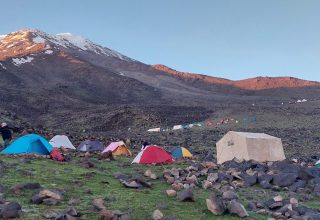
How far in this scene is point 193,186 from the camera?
10.3 meters

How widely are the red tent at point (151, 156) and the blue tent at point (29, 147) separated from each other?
3.14 meters

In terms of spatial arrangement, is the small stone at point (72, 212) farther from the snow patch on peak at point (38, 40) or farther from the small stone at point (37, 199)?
the snow patch on peak at point (38, 40)

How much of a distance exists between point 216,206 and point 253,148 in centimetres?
976

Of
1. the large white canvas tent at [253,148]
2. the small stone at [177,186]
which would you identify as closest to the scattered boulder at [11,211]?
the small stone at [177,186]

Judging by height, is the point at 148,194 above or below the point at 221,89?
below

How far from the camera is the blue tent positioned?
1596cm

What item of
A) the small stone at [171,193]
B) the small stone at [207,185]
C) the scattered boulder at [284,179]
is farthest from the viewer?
the scattered boulder at [284,179]

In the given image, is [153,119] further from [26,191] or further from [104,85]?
[26,191]

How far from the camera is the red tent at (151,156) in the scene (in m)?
16.1

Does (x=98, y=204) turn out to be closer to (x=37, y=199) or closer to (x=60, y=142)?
(x=37, y=199)

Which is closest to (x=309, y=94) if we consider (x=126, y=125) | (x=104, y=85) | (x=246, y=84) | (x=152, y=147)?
(x=246, y=84)

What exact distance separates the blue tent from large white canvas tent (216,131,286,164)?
6700 mm

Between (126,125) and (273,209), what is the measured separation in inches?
1484

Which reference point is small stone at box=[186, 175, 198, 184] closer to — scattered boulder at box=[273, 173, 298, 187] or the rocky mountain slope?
scattered boulder at box=[273, 173, 298, 187]
